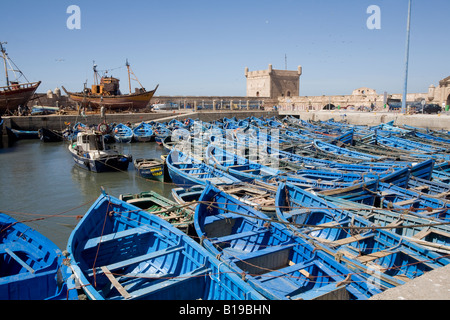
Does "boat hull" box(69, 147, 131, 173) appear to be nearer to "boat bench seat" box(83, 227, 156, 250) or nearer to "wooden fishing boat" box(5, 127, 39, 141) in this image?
"boat bench seat" box(83, 227, 156, 250)

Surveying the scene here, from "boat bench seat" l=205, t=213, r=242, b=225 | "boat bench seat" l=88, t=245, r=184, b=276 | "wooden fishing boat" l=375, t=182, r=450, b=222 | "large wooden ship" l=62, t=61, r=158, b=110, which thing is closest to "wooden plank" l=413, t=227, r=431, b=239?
"wooden fishing boat" l=375, t=182, r=450, b=222

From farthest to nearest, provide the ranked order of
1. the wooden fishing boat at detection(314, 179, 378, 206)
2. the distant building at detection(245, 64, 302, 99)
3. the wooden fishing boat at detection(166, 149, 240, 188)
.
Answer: the distant building at detection(245, 64, 302, 99) → the wooden fishing boat at detection(166, 149, 240, 188) → the wooden fishing boat at detection(314, 179, 378, 206)

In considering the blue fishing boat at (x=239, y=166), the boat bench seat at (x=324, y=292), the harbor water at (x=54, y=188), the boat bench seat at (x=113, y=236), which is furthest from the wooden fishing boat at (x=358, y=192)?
the harbor water at (x=54, y=188)

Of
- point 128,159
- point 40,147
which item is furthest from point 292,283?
point 40,147

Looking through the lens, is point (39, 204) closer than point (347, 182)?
No

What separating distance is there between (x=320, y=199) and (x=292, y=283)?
4207 millimetres

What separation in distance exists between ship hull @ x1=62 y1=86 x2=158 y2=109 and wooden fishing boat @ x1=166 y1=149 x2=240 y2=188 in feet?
110

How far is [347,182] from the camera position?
1284 cm

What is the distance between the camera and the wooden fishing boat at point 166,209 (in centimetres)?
954

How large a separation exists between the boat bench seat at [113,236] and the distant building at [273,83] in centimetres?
6130

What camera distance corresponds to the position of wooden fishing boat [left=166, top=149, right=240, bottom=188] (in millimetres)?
13930

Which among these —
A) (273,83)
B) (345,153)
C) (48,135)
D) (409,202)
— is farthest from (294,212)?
(273,83)

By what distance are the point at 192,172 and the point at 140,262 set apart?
8.60 m

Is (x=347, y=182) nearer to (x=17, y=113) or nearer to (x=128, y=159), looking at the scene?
(x=128, y=159)
